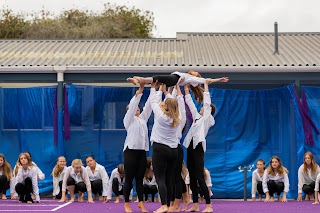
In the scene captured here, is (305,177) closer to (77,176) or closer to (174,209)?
(174,209)

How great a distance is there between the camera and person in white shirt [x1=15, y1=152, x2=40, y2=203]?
1242cm

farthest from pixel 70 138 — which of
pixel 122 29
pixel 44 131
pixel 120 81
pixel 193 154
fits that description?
pixel 122 29

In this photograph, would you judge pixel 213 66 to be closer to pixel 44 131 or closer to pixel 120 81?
pixel 120 81

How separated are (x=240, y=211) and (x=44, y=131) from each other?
16.1ft

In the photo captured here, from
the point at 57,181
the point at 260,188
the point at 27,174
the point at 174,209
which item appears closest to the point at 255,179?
the point at 260,188

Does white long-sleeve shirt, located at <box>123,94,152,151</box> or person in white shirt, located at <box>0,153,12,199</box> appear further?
person in white shirt, located at <box>0,153,12,199</box>

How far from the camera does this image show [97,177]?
523 inches

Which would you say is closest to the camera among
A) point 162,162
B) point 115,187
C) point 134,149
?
point 162,162

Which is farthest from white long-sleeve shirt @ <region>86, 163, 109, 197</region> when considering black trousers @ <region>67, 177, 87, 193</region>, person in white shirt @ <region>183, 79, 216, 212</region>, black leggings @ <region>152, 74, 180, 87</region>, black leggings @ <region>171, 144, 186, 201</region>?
black leggings @ <region>152, 74, 180, 87</region>

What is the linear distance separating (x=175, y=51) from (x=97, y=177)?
14.6ft

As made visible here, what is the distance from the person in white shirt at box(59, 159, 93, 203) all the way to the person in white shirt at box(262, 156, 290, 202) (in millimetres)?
3023

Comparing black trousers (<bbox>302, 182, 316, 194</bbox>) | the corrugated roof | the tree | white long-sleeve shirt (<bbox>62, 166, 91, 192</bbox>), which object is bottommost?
black trousers (<bbox>302, 182, 316, 194</bbox>)

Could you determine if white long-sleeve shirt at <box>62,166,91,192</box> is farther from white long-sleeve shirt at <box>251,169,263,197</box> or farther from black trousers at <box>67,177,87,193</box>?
white long-sleeve shirt at <box>251,169,263,197</box>

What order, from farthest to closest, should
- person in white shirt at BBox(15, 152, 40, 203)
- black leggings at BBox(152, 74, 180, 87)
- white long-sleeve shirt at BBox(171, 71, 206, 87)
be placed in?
person in white shirt at BBox(15, 152, 40, 203) → white long-sleeve shirt at BBox(171, 71, 206, 87) → black leggings at BBox(152, 74, 180, 87)
